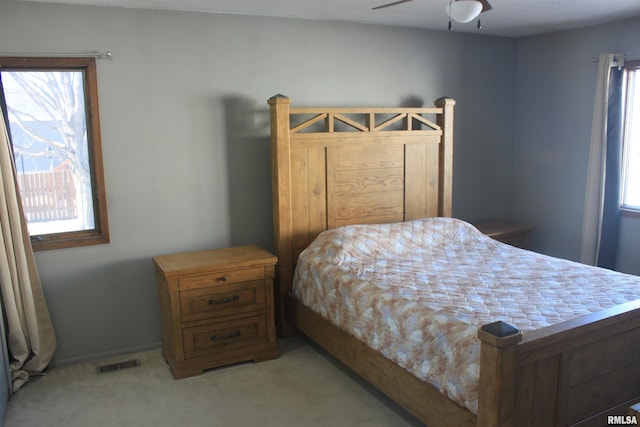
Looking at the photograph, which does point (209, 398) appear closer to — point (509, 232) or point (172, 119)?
point (172, 119)

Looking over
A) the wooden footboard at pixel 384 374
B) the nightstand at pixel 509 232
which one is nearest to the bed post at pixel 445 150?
the nightstand at pixel 509 232

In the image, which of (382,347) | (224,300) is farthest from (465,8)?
(224,300)

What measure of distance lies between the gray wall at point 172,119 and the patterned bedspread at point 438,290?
0.74m

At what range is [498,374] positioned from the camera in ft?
6.37

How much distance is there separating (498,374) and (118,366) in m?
2.34

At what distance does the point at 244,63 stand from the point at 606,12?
2.42 metres

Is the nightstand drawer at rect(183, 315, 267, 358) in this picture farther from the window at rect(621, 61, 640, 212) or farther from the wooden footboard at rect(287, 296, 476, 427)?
the window at rect(621, 61, 640, 212)

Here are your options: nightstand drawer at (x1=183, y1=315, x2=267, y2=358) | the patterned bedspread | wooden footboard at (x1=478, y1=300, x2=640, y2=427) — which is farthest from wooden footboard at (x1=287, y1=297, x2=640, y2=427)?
nightstand drawer at (x1=183, y1=315, x2=267, y2=358)

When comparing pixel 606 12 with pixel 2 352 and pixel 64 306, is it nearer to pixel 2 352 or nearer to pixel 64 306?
pixel 64 306

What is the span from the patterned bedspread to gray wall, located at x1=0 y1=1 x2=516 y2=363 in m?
0.74

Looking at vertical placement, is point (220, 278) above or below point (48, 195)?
below

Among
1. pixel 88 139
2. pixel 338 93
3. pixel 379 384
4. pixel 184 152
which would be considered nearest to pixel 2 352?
pixel 88 139

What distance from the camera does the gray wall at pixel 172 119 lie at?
3.27m

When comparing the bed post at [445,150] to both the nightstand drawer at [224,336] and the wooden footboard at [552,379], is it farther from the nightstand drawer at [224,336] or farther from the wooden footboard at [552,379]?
the wooden footboard at [552,379]
